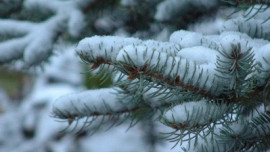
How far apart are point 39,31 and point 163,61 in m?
0.73

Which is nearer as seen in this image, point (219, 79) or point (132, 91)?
point (219, 79)

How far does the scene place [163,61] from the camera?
2.32ft

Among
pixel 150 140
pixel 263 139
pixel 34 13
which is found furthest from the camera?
pixel 150 140

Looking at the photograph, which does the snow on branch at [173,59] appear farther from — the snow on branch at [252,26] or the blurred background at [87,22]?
the blurred background at [87,22]

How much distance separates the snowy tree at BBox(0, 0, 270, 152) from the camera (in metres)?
0.73

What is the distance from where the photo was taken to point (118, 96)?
1040 millimetres

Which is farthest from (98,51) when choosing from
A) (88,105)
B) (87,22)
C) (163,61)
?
(87,22)

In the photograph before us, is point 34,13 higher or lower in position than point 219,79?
higher

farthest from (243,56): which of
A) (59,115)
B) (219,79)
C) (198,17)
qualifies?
(198,17)

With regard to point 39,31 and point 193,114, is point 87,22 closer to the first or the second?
point 39,31

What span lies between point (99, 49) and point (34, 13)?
31.1 inches

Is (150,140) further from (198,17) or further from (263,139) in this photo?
(263,139)

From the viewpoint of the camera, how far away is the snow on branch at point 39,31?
51.1 inches

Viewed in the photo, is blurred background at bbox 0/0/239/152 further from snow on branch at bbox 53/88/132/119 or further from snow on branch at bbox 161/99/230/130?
snow on branch at bbox 161/99/230/130
